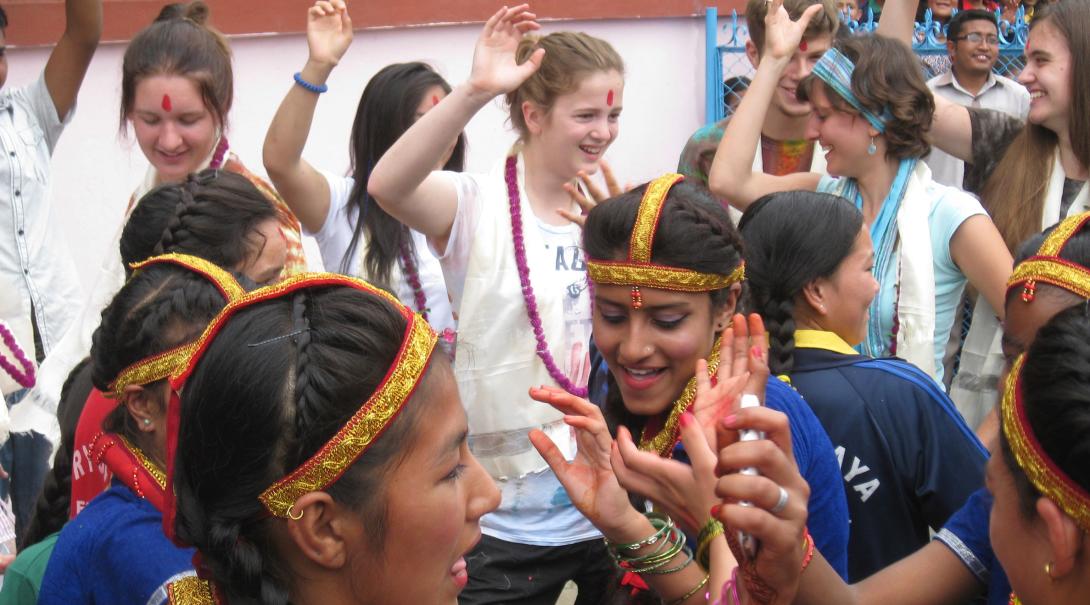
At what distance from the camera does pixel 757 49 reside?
4754 mm

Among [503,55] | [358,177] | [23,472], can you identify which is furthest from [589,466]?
[23,472]

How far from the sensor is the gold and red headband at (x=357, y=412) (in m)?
1.53

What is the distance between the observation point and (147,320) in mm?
2176

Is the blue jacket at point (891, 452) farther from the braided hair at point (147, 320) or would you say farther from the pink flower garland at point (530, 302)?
the braided hair at point (147, 320)

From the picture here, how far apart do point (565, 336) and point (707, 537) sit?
1.53 meters

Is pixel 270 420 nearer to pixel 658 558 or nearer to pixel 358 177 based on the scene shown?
pixel 658 558

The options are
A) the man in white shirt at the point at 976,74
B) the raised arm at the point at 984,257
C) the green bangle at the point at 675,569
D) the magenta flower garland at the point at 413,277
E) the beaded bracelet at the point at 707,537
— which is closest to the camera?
the beaded bracelet at the point at 707,537

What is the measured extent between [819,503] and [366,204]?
90.2 inches

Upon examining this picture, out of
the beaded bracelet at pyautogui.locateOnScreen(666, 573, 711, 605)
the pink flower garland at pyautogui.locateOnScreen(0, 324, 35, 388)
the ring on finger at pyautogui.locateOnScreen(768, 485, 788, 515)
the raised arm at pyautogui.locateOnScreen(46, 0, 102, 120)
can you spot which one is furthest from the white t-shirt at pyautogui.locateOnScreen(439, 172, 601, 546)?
the raised arm at pyautogui.locateOnScreen(46, 0, 102, 120)

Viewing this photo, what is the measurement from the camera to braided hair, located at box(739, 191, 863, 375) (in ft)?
8.91

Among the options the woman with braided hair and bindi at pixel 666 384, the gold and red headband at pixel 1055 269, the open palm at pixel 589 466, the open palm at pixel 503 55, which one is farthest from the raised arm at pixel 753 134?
the open palm at pixel 589 466

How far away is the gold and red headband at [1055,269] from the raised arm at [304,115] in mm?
2253

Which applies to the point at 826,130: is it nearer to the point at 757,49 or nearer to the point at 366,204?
the point at 757,49

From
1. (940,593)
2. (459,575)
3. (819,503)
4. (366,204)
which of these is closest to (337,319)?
(459,575)
